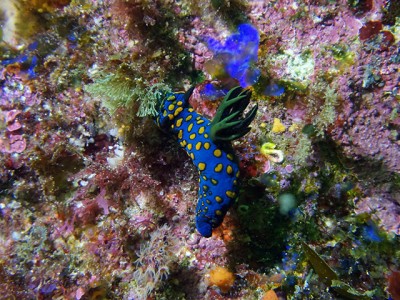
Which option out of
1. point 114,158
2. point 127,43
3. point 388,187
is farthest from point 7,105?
point 388,187

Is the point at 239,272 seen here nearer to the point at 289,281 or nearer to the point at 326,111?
the point at 289,281

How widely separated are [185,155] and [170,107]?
91cm

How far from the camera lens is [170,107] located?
3600mm

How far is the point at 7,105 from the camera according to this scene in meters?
4.29

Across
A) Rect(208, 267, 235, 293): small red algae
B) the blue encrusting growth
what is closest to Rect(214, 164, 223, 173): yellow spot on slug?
the blue encrusting growth

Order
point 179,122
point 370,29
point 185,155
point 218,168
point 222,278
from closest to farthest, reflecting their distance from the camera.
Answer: point 218,168, point 370,29, point 179,122, point 222,278, point 185,155

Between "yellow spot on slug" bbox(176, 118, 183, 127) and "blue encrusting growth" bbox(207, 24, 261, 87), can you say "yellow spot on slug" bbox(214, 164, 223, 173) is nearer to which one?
"yellow spot on slug" bbox(176, 118, 183, 127)

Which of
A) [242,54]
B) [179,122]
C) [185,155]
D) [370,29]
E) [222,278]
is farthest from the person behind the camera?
[185,155]

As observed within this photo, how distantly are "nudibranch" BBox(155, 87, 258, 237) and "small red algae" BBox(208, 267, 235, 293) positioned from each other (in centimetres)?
84

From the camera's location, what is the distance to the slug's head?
360 cm

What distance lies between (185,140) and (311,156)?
1830 mm

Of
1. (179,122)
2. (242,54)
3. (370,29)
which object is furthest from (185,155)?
(370,29)

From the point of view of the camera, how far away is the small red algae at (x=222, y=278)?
382 cm

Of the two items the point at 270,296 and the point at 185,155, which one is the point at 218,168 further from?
the point at 270,296
